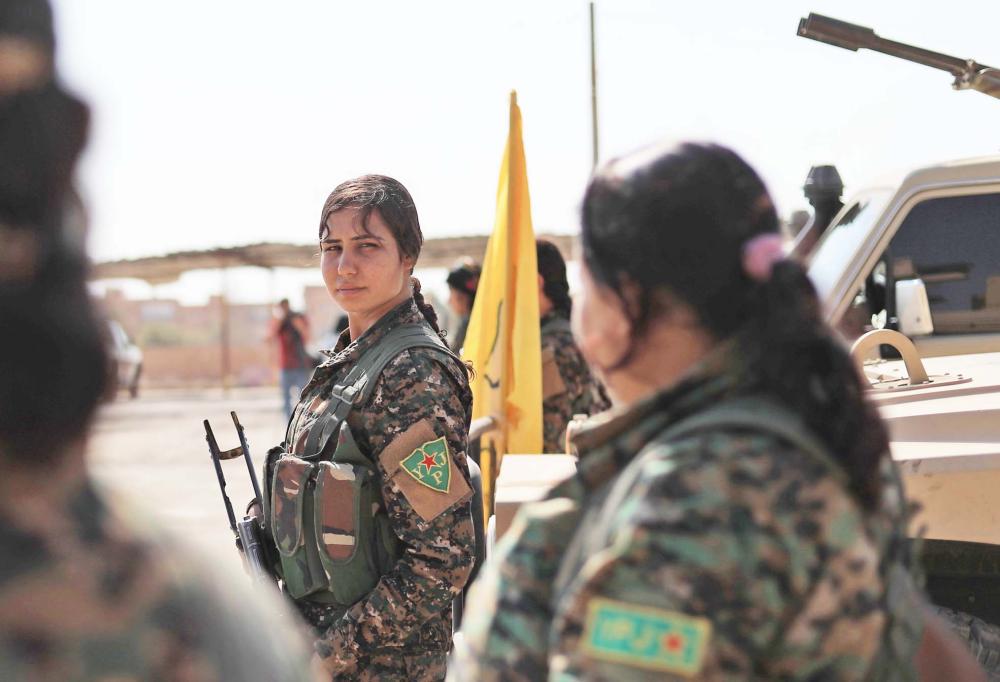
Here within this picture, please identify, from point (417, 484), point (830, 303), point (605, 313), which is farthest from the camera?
point (830, 303)

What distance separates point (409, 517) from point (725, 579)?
156 centimetres

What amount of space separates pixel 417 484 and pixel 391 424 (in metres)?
0.15

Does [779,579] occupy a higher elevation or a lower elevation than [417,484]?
higher

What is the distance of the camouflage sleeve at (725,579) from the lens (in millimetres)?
1121

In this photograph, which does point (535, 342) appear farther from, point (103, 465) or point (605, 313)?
point (103, 465)

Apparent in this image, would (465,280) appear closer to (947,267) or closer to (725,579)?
(947,267)

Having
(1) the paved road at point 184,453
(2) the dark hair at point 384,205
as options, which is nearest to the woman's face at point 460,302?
(1) the paved road at point 184,453

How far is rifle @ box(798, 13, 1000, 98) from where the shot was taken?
226 inches

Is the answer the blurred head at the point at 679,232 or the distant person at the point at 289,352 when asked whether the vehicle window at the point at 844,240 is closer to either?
the blurred head at the point at 679,232

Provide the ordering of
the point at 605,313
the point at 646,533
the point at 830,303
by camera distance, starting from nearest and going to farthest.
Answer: the point at 646,533
the point at 605,313
the point at 830,303

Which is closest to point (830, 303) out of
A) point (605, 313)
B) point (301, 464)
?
point (301, 464)

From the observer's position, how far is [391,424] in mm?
2619

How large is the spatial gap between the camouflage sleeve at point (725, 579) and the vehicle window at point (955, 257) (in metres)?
3.30

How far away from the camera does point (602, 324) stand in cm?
132
